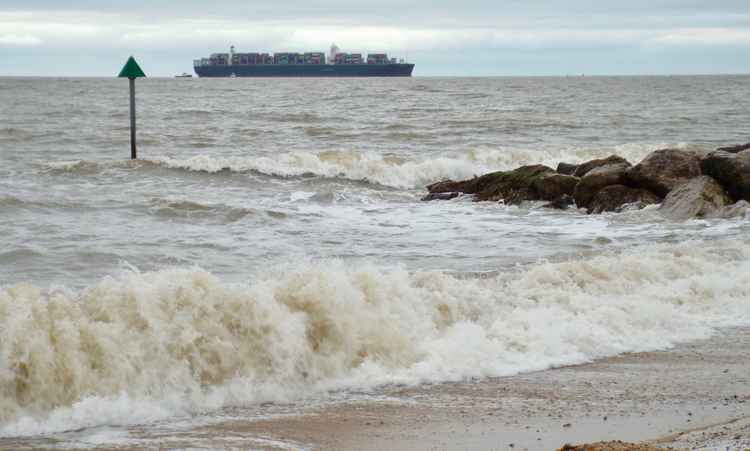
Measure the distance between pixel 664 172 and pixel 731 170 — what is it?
46.5 inches

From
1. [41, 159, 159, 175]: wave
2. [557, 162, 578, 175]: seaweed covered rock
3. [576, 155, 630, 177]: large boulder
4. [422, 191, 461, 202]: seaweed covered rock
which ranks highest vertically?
[576, 155, 630, 177]: large boulder

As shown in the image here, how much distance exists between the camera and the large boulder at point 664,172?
15055 millimetres

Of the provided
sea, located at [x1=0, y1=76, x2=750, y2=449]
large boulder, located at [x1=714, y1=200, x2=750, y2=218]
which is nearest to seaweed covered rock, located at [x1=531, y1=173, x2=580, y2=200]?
sea, located at [x1=0, y1=76, x2=750, y2=449]

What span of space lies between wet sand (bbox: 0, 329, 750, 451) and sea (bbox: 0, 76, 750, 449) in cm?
16

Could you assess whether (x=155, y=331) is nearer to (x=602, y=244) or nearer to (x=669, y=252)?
(x=669, y=252)

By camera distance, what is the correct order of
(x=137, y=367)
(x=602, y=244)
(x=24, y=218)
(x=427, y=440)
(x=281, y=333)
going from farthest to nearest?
(x=24, y=218) → (x=602, y=244) → (x=281, y=333) → (x=137, y=367) → (x=427, y=440)

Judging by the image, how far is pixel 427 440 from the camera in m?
5.12

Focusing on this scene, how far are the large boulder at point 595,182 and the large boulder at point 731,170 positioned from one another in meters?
1.47

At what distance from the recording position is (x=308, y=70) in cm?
12850

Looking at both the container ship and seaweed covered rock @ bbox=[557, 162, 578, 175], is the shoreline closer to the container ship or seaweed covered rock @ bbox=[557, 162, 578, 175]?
seaweed covered rock @ bbox=[557, 162, 578, 175]

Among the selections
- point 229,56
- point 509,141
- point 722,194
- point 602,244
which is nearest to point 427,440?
point 602,244

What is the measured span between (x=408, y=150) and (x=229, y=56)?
11325cm

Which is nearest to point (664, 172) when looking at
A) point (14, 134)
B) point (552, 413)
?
point (552, 413)

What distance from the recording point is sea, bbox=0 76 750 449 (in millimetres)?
5941
